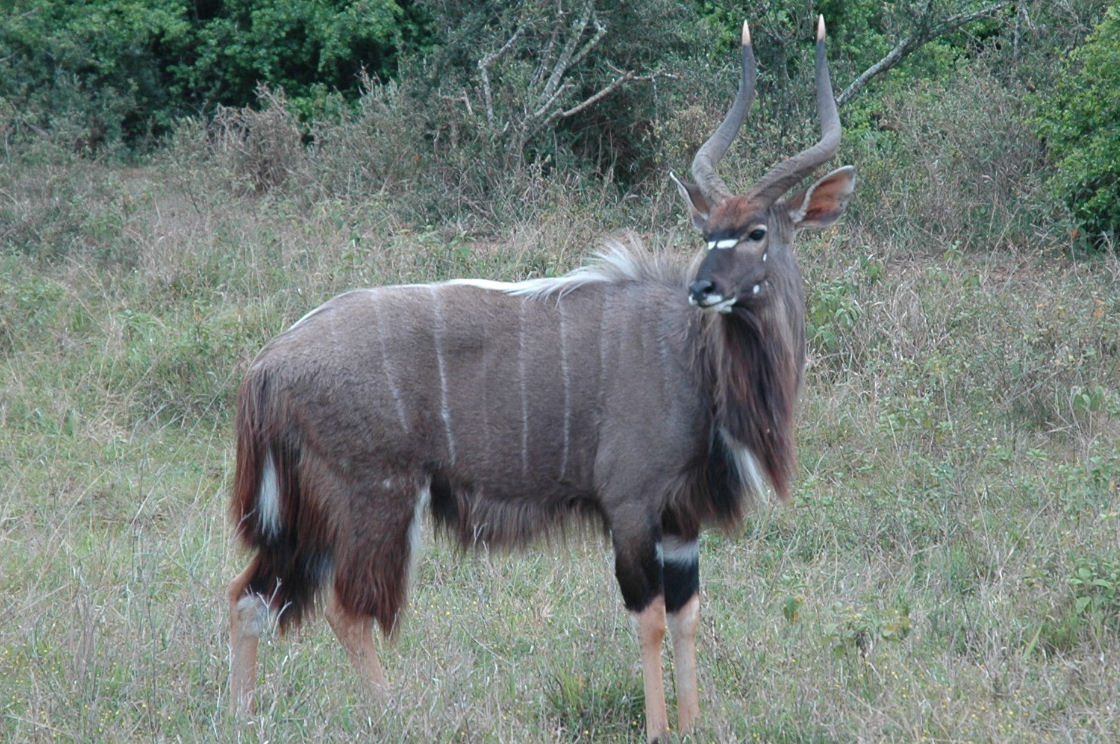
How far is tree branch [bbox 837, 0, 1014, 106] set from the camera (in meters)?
8.09

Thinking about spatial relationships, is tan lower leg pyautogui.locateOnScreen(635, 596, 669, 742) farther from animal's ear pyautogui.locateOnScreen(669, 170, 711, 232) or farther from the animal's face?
animal's ear pyautogui.locateOnScreen(669, 170, 711, 232)

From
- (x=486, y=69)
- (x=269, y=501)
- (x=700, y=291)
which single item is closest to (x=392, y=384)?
(x=269, y=501)

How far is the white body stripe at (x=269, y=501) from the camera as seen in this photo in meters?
3.73

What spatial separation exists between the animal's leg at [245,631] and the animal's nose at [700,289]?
1489 mm

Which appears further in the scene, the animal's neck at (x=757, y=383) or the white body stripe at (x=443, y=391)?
the white body stripe at (x=443, y=391)

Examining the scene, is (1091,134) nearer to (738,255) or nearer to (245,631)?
(738,255)

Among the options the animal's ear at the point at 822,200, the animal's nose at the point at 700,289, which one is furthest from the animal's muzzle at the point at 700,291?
the animal's ear at the point at 822,200

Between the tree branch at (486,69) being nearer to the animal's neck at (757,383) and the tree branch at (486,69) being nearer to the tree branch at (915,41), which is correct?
the tree branch at (915,41)

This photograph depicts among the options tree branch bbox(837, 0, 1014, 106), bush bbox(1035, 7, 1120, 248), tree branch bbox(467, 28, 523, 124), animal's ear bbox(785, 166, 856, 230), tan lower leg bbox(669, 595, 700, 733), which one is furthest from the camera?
tree branch bbox(467, 28, 523, 124)

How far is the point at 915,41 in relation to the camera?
26.7 ft

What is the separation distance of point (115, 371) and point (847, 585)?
12.1 ft

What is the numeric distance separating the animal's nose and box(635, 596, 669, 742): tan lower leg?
842 millimetres

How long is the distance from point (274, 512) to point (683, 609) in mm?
1206

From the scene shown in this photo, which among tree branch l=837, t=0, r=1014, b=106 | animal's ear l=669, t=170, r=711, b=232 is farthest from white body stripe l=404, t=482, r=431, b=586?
tree branch l=837, t=0, r=1014, b=106
